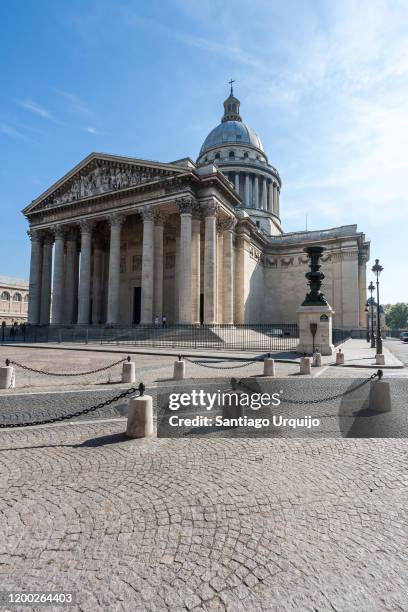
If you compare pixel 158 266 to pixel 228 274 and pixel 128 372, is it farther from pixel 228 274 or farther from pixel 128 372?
pixel 128 372

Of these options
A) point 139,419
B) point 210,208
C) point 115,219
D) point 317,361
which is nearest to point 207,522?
point 139,419

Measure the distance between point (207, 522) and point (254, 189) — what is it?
218ft

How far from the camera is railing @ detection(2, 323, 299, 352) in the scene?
81.7ft

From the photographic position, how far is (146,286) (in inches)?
1281

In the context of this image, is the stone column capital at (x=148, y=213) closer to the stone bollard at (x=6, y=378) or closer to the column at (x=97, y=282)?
the column at (x=97, y=282)

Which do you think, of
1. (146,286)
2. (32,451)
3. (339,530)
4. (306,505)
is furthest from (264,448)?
(146,286)

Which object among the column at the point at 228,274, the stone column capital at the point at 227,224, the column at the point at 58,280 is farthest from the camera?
the column at the point at 58,280

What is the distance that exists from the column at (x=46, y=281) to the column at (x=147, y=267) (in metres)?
16.9

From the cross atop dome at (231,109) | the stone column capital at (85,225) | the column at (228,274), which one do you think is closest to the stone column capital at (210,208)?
the column at (228,274)

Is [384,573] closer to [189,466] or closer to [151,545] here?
[151,545]

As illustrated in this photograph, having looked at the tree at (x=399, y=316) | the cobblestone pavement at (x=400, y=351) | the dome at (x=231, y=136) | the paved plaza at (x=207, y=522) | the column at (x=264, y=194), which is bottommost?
the cobblestone pavement at (x=400, y=351)

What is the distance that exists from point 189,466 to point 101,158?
3911 centimetres

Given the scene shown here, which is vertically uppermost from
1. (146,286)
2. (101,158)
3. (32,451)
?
(101,158)

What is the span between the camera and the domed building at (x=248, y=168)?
62.8 m
